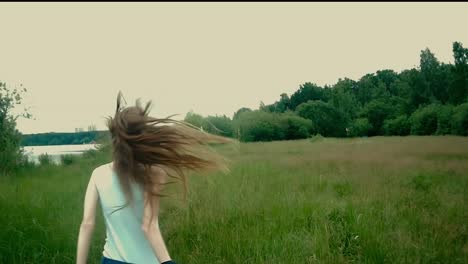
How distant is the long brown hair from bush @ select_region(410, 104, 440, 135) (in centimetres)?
662

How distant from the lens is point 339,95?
927 cm

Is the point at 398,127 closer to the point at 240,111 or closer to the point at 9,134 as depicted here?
the point at 240,111

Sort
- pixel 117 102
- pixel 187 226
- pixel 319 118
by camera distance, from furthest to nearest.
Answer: pixel 319 118 < pixel 187 226 < pixel 117 102

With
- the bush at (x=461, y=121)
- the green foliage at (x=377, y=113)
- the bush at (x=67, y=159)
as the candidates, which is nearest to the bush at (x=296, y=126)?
the green foliage at (x=377, y=113)

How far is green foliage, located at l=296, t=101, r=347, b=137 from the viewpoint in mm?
8922

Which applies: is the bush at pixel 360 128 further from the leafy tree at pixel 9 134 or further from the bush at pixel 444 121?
the leafy tree at pixel 9 134

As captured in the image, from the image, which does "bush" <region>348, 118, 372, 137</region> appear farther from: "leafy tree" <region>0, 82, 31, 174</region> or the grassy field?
"leafy tree" <region>0, 82, 31, 174</region>

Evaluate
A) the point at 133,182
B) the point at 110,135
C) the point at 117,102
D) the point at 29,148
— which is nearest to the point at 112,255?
the point at 133,182

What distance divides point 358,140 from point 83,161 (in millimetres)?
10650

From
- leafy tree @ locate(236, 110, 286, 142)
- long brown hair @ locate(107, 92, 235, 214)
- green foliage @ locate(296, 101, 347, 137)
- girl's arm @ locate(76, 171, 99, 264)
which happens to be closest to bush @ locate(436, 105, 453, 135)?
green foliage @ locate(296, 101, 347, 137)

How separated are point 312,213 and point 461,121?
4.02 meters

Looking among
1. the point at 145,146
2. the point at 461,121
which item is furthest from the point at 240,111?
the point at 145,146

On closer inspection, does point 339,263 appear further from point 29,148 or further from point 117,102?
point 29,148

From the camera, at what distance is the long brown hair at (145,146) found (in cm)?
185
